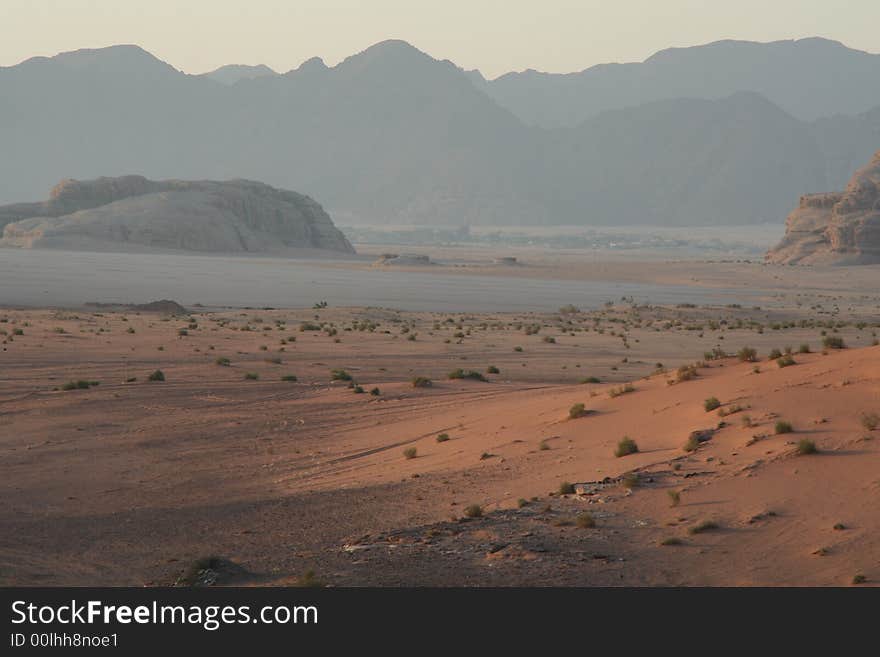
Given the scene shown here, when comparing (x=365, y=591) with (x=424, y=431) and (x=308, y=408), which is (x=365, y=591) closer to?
(x=424, y=431)

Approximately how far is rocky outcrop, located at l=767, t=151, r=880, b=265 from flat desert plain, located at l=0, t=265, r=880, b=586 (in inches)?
3585

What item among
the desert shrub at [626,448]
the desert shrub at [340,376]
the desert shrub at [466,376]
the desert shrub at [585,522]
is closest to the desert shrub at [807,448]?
the desert shrub at [626,448]

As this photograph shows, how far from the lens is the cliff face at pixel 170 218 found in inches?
5359

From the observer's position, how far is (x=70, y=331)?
133 ft

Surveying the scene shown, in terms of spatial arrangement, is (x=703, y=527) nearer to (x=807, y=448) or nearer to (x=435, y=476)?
(x=807, y=448)

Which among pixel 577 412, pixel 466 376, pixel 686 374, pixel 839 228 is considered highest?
pixel 839 228

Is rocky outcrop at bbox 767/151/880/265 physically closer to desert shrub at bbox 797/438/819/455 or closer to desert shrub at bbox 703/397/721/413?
desert shrub at bbox 703/397/721/413

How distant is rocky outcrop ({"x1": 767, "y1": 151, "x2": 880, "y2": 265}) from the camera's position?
11462 centimetres

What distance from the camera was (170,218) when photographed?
5561 inches

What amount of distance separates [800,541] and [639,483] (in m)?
2.58

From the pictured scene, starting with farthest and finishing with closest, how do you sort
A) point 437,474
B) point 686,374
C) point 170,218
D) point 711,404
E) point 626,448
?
point 170,218, point 686,374, point 711,404, point 437,474, point 626,448

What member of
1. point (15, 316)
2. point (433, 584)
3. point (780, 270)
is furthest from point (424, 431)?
point (780, 270)

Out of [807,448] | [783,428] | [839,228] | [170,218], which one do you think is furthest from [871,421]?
[170,218]

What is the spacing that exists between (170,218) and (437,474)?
425 feet
